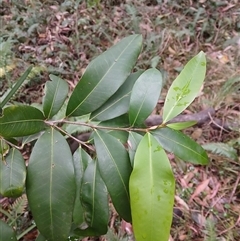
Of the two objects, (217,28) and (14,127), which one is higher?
(14,127)

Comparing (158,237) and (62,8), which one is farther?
(62,8)

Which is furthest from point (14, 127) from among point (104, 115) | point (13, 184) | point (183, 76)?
point (183, 76)

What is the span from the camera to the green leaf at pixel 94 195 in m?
0.85

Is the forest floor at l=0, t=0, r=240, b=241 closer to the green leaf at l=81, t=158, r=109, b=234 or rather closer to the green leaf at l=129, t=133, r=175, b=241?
the green leaf at l=81, t=158, r=109, b=234

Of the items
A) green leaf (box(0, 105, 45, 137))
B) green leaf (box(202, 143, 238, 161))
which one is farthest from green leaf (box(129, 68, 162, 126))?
green leaf (box(202, 143, 238, 161))

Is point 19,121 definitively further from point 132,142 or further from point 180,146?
point 180,146

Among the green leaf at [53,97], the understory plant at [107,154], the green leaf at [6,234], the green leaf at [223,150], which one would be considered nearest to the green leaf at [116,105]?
the understory plant at [107,154]

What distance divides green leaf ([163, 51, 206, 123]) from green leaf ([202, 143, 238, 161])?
3.61ft

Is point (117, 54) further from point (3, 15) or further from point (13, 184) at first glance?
point (3, 15)

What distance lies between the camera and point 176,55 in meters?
2.55

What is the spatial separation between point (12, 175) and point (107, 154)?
0.26 metres

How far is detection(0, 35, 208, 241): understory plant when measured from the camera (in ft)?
2.34

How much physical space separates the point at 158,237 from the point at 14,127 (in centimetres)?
45

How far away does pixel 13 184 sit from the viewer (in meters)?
0.77
